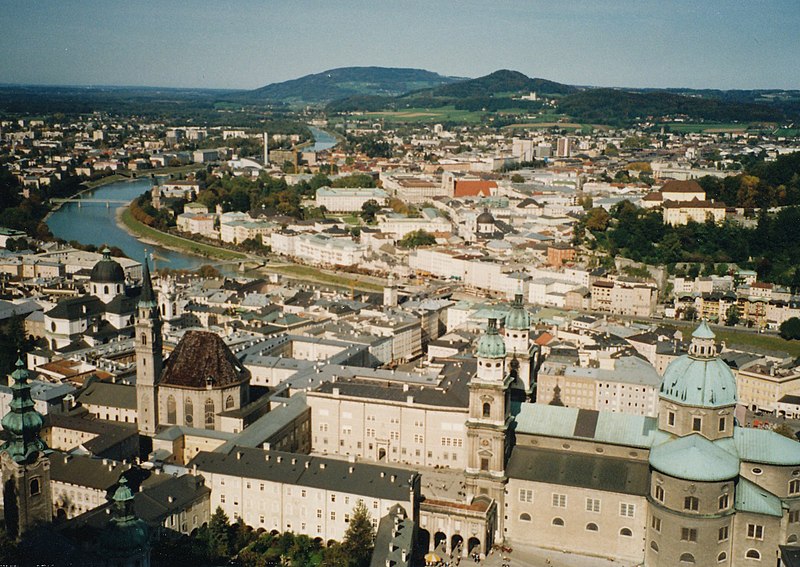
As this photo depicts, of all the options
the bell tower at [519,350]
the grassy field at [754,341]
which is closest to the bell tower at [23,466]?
the bell tower at [519,350]

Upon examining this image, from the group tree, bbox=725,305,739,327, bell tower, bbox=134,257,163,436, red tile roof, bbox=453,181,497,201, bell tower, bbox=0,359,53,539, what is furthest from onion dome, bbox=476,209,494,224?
bell tower, bbox=0,359,53,539

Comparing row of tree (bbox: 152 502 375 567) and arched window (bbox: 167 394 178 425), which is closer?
row of tree (bbox: 152 502 375 567)

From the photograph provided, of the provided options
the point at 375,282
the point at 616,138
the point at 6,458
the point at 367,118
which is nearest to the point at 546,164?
the point at 616,138

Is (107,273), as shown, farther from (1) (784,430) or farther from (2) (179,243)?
(2) (179,243)

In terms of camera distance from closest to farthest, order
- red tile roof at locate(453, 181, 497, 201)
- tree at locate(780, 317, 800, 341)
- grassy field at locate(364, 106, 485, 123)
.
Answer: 1. tree at locate(780, 317, 800, 341)
2. red tile roof at locate(453, 181, 497, 201)
3. grassy field at locate(364, 106, 485, 123)

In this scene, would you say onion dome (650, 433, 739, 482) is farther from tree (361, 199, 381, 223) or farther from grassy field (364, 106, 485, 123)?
grassy field (364, 106, 485, 123)

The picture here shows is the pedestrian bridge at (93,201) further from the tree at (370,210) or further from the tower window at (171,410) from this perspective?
the tower window at (171,410)

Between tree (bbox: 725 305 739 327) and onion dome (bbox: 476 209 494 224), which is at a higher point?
onion dome (bbox: 476 209 494 224)
